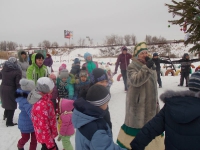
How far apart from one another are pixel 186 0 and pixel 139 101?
3.19 meters

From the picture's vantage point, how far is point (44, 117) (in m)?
2.56

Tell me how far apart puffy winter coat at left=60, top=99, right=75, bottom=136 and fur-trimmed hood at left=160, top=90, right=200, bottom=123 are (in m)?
1.90

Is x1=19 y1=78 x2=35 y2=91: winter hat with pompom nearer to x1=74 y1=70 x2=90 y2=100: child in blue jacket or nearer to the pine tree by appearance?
x1=74 y1=70 x2=90 y2=100: child in blue jacket

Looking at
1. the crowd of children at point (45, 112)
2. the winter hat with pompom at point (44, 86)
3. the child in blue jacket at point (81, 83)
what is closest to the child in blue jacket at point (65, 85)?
the crowd of children at point (45, 112)

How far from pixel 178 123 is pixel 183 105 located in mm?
148

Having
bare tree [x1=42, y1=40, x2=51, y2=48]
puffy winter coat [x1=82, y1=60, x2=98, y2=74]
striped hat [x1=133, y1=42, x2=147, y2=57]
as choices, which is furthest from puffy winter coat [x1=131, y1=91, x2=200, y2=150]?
bare tree [x1=42, y1=40, x2=51, y2=48]

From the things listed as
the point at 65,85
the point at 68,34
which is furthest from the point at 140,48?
the point at 68,34

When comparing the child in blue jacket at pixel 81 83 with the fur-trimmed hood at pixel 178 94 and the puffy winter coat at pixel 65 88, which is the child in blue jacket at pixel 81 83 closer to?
the puffy winter coat at pixel 65 88

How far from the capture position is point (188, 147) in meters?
1.37

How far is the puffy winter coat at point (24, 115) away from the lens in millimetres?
3006

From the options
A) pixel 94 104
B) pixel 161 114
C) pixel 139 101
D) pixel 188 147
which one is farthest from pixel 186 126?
pixel 139 101

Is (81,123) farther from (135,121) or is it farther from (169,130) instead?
(135,121)

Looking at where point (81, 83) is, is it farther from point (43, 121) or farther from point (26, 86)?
point (43, 121)

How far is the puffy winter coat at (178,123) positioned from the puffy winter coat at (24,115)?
78.2 inches
